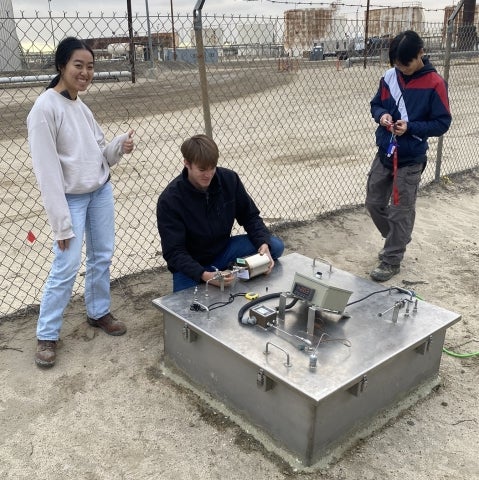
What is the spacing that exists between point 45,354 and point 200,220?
1.18 metres

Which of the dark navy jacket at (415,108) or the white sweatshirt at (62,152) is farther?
the dark navy jacket at (415,108)

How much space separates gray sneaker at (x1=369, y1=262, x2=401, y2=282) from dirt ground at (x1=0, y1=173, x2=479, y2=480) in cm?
36

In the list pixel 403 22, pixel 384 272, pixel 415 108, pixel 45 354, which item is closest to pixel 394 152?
pixel 415 108

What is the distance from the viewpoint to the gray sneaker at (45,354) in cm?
303

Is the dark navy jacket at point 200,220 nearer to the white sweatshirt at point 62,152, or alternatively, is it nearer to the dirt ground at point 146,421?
the white sweatshirt at point 62,152

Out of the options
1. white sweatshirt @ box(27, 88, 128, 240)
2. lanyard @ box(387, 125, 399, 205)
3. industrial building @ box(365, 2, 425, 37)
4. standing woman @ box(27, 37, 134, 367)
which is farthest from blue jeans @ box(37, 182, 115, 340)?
industrial building @ box(365, 2, 425, 37)

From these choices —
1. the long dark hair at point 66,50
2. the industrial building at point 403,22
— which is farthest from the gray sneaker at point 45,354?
the industrial building at point 403,22

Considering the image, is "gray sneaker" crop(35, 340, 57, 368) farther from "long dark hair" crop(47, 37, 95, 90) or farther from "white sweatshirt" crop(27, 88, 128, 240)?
"long dark hair" crop(47, 37, 95, 90)

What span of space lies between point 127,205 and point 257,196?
5.07ft

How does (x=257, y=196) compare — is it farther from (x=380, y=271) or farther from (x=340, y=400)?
(x=340, y=400)

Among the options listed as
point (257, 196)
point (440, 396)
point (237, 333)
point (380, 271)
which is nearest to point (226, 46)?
point (257, 196)

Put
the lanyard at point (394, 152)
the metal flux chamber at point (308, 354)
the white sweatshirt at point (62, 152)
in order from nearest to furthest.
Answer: the metal flux chamber at point (308, 354) → the white sweatshirt at point (62, 152) → the lanyard at point (394, 152)

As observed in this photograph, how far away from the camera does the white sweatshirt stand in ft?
8.67

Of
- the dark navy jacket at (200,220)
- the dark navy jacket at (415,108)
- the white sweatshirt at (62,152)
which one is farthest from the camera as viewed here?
the dark navy jacket at (415,108)
